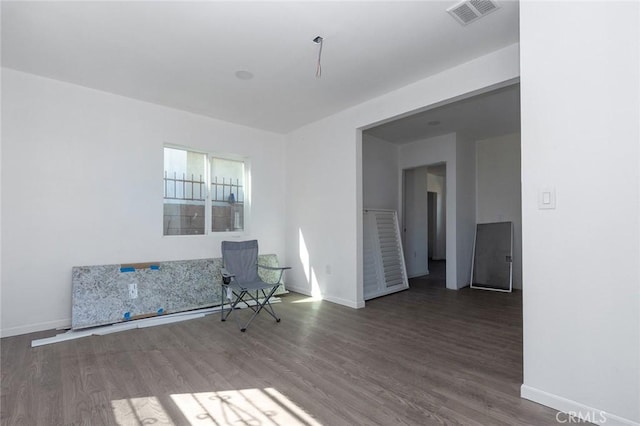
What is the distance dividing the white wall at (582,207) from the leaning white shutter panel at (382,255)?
9.42 feet

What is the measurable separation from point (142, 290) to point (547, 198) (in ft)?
13.5

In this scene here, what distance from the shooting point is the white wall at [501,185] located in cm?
538

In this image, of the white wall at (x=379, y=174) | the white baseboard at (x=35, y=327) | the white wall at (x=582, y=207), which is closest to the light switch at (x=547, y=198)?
the white wall at (x=582, y=207)

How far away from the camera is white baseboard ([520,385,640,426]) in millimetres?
1653

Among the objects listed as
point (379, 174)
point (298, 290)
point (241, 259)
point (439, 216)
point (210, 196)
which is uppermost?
point (379, 174)

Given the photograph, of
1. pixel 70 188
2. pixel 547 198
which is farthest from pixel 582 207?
pixel 70 188

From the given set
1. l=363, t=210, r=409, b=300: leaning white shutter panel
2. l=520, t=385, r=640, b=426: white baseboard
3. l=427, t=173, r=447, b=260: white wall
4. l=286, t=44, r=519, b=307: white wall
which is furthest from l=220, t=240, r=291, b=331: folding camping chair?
l=427, t=173, r=447, b=260: white wall

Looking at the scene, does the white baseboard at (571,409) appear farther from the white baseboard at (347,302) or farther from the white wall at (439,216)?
the white wall at (439,216)

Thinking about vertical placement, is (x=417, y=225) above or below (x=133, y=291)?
above

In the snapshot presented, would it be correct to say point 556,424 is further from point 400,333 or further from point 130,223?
point 130,223

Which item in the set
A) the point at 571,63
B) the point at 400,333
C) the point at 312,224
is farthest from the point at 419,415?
the point at 312,224

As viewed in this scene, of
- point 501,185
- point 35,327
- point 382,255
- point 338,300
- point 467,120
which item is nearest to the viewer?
point 35,327

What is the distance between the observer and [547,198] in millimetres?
1895

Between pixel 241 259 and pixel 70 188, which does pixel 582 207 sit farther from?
pixel 70 188
